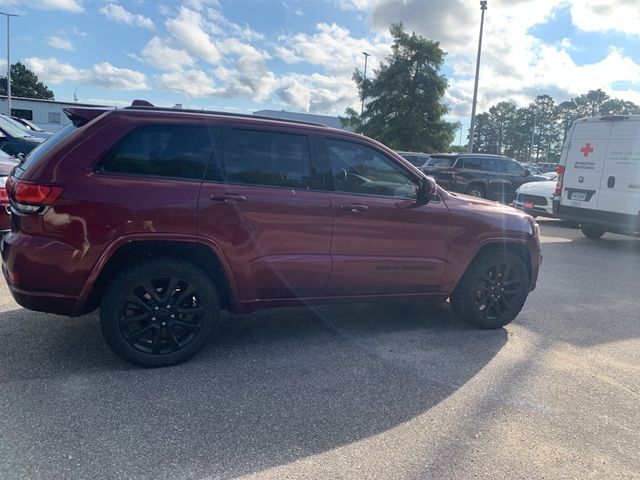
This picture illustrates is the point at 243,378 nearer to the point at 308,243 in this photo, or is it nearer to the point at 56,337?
the point at 308,243

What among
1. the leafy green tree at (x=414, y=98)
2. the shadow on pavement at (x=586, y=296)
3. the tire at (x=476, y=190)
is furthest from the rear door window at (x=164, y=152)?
the leafy green tree at (x=414, y=98)

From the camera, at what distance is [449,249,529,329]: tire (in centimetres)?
474

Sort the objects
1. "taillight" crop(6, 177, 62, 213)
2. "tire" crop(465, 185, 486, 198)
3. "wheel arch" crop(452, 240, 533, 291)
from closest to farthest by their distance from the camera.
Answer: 1. "taillight" crop(6, 177, 62, 213)
2. "wheel arch" crop(452, 240, 533, 291)
3. "tire" crop(465, 185, 486, 198)

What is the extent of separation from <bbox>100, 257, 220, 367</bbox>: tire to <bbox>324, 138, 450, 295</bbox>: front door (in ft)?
3.44

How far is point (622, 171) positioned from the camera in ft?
30.9

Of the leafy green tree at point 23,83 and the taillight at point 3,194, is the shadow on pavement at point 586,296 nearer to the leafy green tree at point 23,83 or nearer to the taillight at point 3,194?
the taillight at point 3,194

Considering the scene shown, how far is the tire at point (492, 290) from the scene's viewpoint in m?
4.74

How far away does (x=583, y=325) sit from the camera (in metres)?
5.18

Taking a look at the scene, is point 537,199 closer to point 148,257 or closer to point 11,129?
point 148,257

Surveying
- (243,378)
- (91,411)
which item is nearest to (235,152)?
(243,378)

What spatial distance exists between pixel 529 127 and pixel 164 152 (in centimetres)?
11228

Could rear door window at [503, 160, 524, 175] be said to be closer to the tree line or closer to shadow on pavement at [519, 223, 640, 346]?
shadow on pavement at [519, 223, 640, 346]

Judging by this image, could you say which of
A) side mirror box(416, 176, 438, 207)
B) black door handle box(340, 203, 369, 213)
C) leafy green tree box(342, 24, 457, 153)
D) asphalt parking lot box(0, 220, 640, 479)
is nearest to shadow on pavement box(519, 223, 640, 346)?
asphalt parking lot box(0, 220, 640, 479)

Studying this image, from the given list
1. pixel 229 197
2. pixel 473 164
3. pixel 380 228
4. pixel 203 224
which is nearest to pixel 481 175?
pixel 473 164
